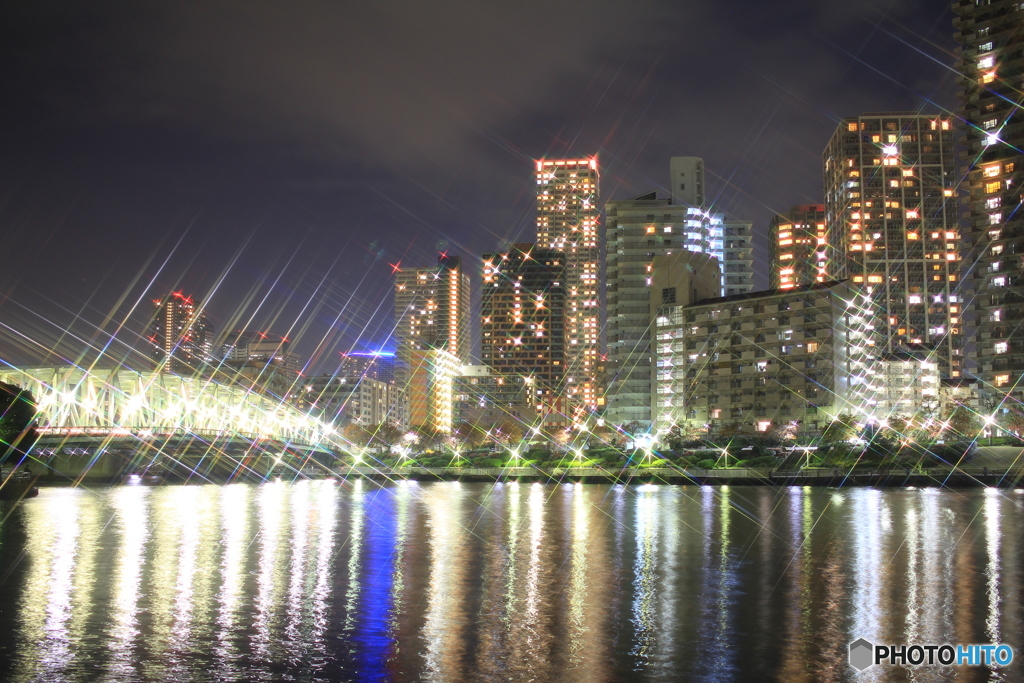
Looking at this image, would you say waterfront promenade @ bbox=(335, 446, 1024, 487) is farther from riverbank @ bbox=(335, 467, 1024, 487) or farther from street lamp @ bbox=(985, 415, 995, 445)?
street lamp @ bbox=(985, 415, 995, 445)

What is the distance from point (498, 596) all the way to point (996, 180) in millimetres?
112559

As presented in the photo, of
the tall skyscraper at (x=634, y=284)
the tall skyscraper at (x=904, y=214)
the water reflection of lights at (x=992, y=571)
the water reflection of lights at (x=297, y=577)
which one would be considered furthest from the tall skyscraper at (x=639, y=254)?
the water reflection of lights at (x=297, y=577)

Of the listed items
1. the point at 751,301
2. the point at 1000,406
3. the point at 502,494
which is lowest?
the point at 502,494

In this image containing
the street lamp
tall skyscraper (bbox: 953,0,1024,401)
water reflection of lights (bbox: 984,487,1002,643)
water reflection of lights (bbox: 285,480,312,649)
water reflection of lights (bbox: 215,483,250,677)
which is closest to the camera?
water reflection of lights (bbox: 215,483,250,677)

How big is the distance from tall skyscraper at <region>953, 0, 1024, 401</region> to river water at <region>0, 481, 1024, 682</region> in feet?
237

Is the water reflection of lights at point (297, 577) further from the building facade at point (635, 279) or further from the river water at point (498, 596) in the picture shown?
the building facade at point (635, 279)

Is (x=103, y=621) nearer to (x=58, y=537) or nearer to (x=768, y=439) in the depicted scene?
(x=58, y=537)

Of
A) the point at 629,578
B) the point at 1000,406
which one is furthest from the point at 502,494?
the point at 1000,406

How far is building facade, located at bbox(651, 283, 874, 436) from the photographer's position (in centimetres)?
12038

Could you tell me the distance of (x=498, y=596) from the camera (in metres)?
25.0

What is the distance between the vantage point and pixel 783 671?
678 inches

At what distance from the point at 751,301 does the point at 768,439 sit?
22.7m

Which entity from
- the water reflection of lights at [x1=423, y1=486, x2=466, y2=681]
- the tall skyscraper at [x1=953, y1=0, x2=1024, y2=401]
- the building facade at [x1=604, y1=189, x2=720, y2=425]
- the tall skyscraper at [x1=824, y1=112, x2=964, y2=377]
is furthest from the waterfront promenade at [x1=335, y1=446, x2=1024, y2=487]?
the tall skyscraper at [x1=824, y1=112, x2=964, y2=377]

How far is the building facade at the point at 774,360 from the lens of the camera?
395 ft
